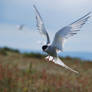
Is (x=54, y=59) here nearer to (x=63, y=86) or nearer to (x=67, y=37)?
(x=67, y=37)

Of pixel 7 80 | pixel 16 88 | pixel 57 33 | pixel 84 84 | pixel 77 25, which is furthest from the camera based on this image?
pixel 84 84

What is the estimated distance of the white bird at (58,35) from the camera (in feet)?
3.70

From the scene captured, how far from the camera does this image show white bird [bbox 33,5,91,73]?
3.70 feet

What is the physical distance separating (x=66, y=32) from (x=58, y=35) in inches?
3.5

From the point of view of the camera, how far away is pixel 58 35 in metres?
1.25

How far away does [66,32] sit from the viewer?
1.16 meters

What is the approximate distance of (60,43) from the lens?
1.25m

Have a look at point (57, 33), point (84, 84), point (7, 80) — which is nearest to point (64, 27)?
point (57, 33)

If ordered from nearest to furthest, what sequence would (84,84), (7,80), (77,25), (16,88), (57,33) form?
(77,25), (57,33), (16,88), (7,80), (84,84)

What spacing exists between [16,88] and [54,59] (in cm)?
468

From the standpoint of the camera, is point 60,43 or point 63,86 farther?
point 63,86

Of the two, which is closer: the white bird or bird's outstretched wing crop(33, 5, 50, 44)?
the white bird

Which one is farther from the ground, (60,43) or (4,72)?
(60,43)

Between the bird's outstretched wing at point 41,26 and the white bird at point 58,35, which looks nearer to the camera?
the white bird at point 58,35
